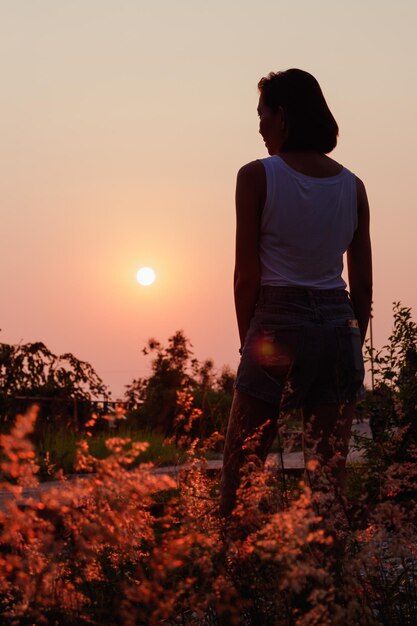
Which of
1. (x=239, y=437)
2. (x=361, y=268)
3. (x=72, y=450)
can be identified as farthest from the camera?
(x=72, y=450)

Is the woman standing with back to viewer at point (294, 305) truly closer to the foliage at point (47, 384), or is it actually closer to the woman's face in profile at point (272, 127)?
the woman's face in profile at point (272, 127)

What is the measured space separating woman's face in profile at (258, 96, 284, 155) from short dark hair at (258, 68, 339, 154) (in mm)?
24

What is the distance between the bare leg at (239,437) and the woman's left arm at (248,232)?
0.32m

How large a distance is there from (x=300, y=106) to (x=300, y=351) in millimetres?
907

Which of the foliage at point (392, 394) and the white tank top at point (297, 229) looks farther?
the foliage at point (392, 394)

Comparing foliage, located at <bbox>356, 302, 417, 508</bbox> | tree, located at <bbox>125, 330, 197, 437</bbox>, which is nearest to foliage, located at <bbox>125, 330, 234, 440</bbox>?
tree, located at <bbox>125, 330, 197, 437</bbox>

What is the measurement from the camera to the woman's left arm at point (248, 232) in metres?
3.30

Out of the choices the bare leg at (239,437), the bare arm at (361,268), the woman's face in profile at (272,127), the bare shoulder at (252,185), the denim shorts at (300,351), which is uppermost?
the woman's face in profile at (272,127)

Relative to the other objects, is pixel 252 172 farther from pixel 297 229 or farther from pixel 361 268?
pixel 361 268

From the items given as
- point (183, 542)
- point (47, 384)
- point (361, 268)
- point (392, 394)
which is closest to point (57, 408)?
point (47, 384)

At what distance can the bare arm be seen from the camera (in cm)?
360

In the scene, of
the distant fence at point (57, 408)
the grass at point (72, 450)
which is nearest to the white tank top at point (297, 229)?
the grass at point (72, 450)

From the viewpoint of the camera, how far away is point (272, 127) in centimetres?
354

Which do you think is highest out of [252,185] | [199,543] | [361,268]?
[252,185]
